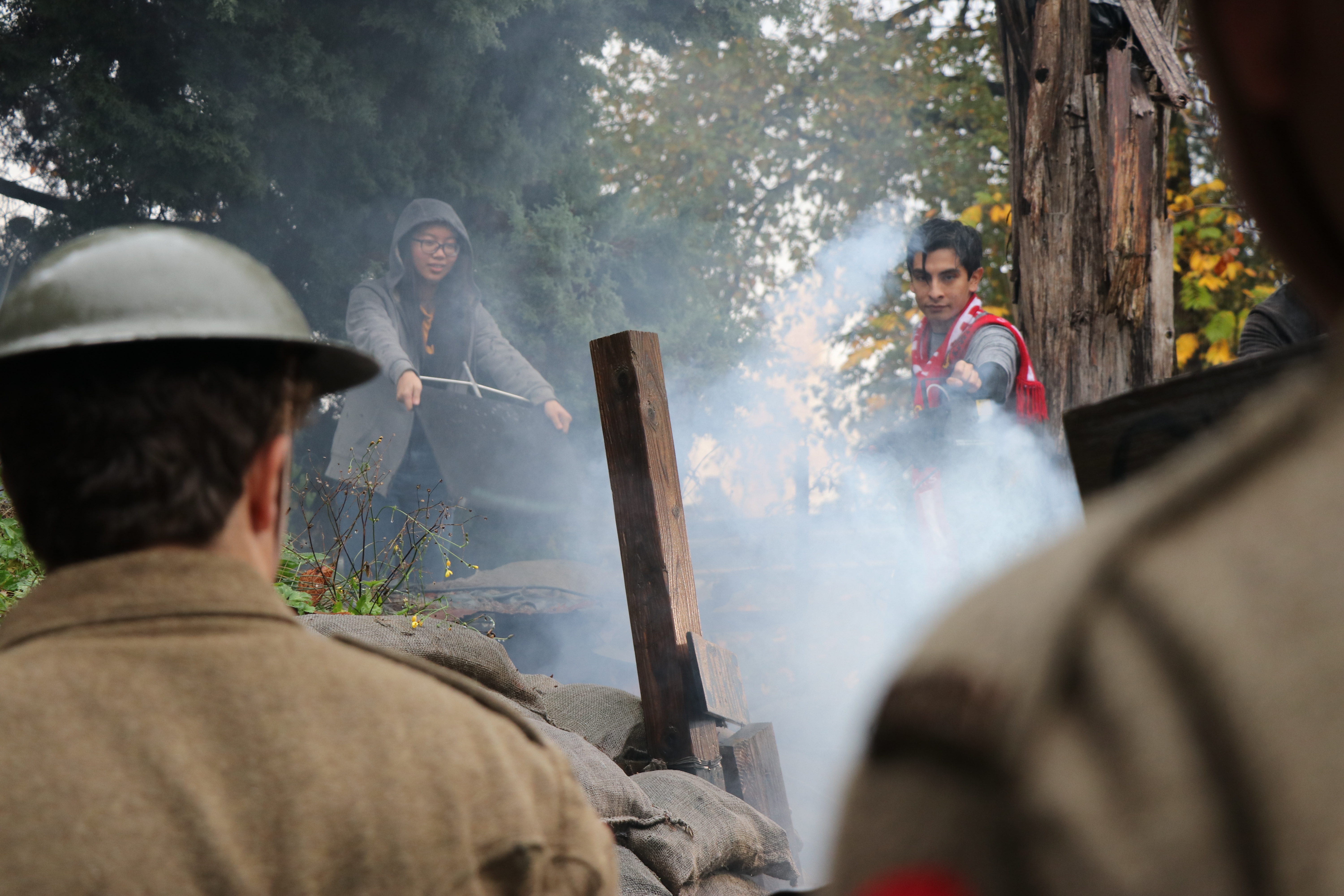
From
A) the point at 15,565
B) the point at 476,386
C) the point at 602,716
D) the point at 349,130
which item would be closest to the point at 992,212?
the point at 476,386

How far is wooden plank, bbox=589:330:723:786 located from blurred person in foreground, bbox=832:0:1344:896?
3759 mm

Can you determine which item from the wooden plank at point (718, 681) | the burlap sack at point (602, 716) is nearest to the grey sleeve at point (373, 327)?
the burlap sack at point (602, 716)

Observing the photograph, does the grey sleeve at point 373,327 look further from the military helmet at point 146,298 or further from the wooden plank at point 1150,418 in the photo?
the wooden plank at point 1150,418

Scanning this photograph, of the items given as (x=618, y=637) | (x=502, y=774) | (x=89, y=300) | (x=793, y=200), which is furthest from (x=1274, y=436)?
(x=793, y=200)

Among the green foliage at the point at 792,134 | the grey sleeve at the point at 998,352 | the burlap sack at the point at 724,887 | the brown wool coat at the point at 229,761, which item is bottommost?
the burlap sack at the point at 724,887

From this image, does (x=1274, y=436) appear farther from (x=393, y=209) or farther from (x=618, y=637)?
(x=393, y=209)

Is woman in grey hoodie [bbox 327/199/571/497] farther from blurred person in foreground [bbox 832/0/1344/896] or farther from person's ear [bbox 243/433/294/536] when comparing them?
blurred person in foreground [bbox 832/0/1344/896]

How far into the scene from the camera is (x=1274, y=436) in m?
0.32

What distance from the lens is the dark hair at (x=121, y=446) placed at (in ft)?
3.21

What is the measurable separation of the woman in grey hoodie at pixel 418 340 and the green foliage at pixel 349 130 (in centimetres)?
102

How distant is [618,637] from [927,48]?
29.6 ft

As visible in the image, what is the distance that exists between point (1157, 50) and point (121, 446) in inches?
185

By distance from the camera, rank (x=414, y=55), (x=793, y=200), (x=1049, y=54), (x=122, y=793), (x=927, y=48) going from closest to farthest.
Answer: (x=122, y=793) → (x=1049, y=54) → (x=414, y=55) → (x=927, y=48) → (x=793, y=200)

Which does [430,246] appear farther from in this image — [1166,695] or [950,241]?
[1166,695]
